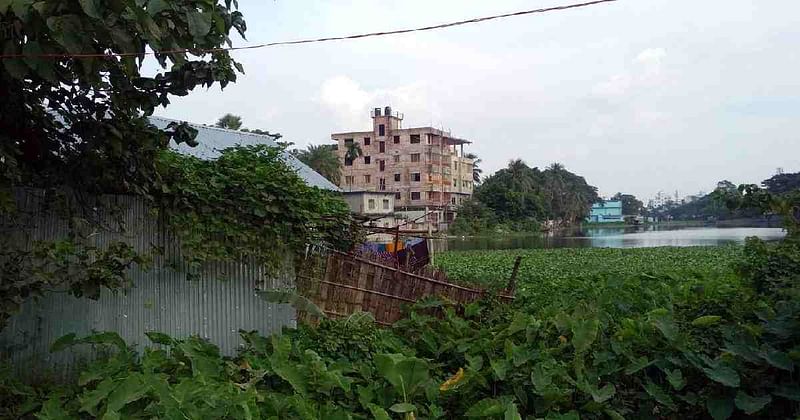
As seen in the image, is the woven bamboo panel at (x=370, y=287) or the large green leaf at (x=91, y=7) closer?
the large green leaf at (x=91, y=7)

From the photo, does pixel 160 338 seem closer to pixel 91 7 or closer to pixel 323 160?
pixel 91 7

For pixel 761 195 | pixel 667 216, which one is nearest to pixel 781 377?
pixel 761 195

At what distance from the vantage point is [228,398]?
420 centimetres

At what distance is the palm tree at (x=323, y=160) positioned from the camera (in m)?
47.7

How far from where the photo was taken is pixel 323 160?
48062mm

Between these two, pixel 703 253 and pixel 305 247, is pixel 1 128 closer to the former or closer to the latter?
pixel 305 247

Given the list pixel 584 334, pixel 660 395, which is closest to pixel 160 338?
pixel 584 334

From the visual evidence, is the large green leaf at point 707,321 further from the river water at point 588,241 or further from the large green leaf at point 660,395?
the river water at point 588,241

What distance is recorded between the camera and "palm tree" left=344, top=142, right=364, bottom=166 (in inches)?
2477

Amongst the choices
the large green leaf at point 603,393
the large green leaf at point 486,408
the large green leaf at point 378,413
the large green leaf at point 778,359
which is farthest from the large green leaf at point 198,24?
the large green leaf at point 778,359

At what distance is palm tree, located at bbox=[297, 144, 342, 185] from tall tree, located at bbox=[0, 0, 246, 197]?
1639 inches

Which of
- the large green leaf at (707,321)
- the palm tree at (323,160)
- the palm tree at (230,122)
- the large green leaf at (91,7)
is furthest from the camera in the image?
the palm tree at (323,160)

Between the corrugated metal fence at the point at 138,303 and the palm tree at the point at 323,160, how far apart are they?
40947 mm

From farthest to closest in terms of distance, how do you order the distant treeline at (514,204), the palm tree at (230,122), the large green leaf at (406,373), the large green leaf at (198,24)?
the distant treeline at (514,204) → the palm tree at (230,122) → the large green leaf at (406,373) → the large green leaf at (198,24)
